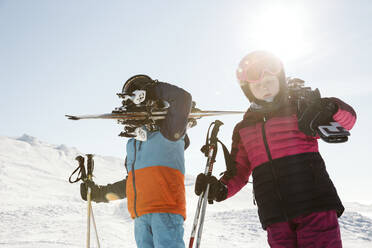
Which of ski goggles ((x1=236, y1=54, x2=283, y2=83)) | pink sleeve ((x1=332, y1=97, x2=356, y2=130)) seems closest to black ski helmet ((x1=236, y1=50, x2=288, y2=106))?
ski goggles ((x1=236, y1=54, x2=283, y2=83))

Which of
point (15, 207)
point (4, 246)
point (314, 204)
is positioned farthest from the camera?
point (15, 207)

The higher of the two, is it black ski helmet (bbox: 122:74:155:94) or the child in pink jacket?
black ski helmet (bbox: 122:74:155:94)

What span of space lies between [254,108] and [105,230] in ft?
30.5

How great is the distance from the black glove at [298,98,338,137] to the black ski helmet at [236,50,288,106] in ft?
1.09

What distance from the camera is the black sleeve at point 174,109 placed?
9.36 feet

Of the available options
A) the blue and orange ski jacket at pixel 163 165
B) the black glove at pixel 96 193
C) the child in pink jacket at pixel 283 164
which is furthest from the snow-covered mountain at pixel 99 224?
the child in pink jacket at pixel 283 164

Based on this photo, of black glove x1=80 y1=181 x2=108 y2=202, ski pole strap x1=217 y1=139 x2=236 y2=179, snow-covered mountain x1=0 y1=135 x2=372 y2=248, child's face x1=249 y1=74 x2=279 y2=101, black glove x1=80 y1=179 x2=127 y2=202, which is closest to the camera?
child's face x1=249 y1=74 x2=279 y2=101

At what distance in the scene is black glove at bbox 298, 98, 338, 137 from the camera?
6.05ft

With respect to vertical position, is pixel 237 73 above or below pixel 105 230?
above

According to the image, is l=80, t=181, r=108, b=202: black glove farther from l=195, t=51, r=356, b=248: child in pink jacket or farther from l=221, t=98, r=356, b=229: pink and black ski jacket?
l=221, t=98, r=356, b=229: pink and black ski jacket

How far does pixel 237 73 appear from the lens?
2.52 m

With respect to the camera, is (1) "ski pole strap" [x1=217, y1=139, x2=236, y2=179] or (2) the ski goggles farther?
(1) "ski pole strap" [x1=217, y1=139, x2=236, y2=179]

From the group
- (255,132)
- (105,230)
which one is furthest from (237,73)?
(105,230)

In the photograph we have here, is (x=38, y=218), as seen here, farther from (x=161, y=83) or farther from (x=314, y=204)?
(x=314, y=204)
